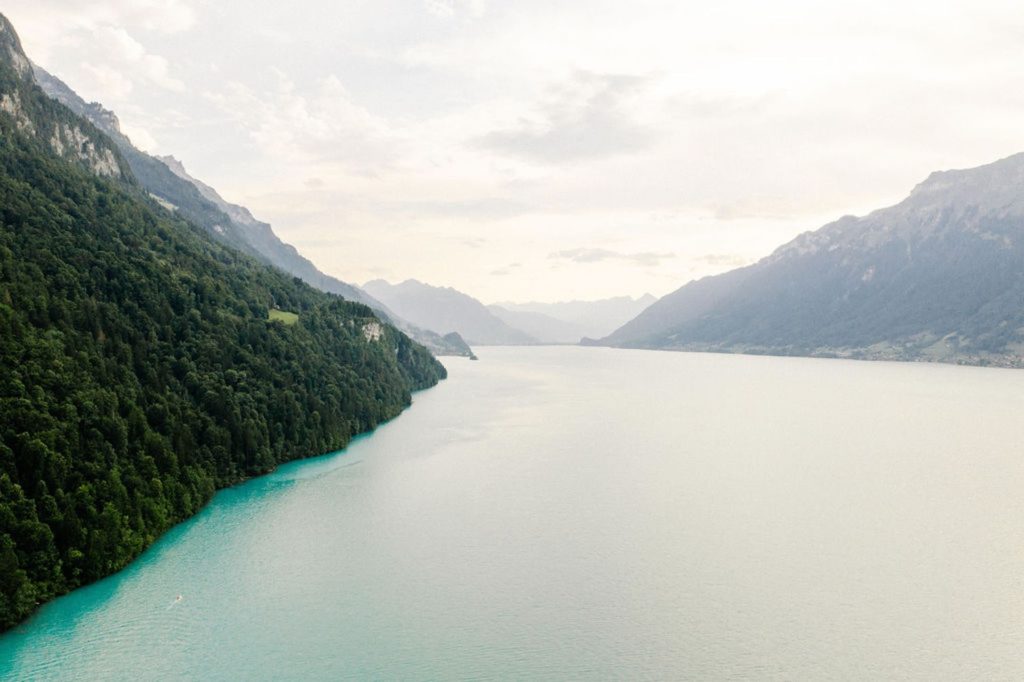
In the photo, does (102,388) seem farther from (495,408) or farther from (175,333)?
(495,408)

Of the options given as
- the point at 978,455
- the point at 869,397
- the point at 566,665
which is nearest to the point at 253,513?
the point at 566,665

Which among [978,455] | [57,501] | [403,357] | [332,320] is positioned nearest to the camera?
[57,501]

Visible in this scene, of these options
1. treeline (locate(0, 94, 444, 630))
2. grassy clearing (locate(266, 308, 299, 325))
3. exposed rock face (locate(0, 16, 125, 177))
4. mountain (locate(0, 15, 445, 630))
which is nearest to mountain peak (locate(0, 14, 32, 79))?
exposed rock face (locate(0, 16, 125, 177))

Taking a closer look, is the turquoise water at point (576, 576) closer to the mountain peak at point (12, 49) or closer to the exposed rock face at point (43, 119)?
the exposed rock face at point (43, 119)

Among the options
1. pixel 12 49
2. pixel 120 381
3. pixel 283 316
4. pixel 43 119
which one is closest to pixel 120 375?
pixel 120 381

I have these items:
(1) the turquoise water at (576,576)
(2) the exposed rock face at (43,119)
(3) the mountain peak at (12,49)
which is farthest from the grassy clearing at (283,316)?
(3) the mountain peak at (12,49)

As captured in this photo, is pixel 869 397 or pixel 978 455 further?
pixel 869 397
